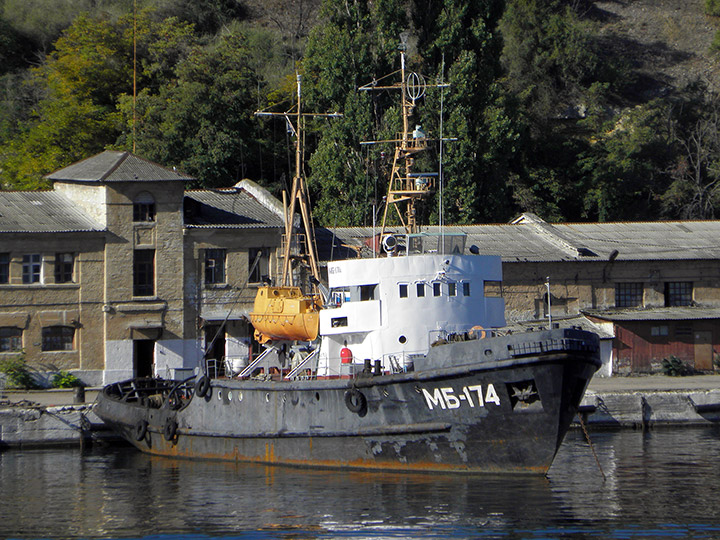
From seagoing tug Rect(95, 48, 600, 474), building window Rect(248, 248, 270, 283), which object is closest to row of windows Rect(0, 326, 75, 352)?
seagoing tug Rect(95, 48, 600, 474)

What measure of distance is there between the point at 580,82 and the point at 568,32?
3184mm

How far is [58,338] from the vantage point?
3491 cm

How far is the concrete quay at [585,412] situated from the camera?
92.5 ft

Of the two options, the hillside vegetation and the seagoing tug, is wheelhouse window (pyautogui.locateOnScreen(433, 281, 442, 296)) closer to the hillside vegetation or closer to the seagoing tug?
the seagoing tug

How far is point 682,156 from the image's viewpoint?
56.8 m

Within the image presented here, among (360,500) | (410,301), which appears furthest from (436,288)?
(360,500)

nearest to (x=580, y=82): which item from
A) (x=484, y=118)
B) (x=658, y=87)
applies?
(x=658, y=87)

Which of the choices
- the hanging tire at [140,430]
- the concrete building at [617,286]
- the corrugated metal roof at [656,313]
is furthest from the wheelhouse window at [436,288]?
the corrugated metal roof at [656,313]

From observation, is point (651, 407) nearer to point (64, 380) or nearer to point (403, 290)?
point (403, 290)

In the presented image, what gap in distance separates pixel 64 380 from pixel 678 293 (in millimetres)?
22954

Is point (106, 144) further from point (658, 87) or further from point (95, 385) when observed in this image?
point (658, 87)

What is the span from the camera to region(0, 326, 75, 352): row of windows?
3441 cm

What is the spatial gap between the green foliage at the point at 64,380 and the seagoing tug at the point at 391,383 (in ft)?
A: 16.4

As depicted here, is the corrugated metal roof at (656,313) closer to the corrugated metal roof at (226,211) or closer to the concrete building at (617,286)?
the concrete building at (617,286)
